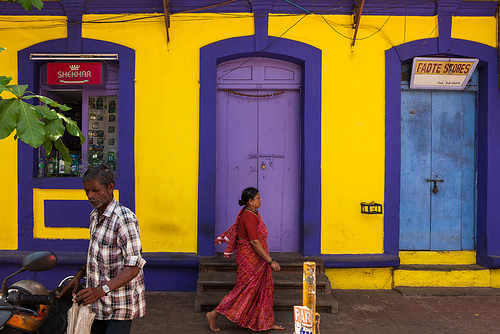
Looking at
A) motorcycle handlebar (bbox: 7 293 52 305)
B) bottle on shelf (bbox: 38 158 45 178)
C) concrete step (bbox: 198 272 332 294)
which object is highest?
bottle on shelf (bbox: 38 158 45 178)

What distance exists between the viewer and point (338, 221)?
6.23 meters

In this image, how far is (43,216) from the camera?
244 inches

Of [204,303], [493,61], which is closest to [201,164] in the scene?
[204,303]

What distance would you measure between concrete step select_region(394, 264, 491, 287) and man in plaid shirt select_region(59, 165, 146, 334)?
462 cm

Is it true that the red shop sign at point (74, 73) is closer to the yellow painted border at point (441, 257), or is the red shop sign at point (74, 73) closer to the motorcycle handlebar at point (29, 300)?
the motorcycle handlebar at point (29, 300)

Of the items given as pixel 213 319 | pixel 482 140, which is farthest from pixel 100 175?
pixel 482 140

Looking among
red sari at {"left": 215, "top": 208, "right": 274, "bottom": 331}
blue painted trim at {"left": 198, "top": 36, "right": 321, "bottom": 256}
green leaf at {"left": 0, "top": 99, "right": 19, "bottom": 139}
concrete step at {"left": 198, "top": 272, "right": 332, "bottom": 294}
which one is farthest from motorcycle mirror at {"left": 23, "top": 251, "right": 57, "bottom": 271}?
blue painted trim at {"left": 198, "top": 36, "right": 321, "bottom": 256}

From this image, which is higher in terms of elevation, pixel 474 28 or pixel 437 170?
pixel 474 28

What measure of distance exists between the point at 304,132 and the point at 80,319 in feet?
14.1

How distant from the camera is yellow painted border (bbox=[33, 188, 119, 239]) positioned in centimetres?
619

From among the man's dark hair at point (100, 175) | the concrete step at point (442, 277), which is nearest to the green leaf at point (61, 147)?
the man's dark hair at point (100, 175)

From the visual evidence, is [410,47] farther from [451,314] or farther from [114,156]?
[114,156]

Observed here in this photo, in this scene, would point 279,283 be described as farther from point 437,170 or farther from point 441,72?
point 441,72

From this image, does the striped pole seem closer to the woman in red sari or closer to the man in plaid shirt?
the man in plaid shirt
